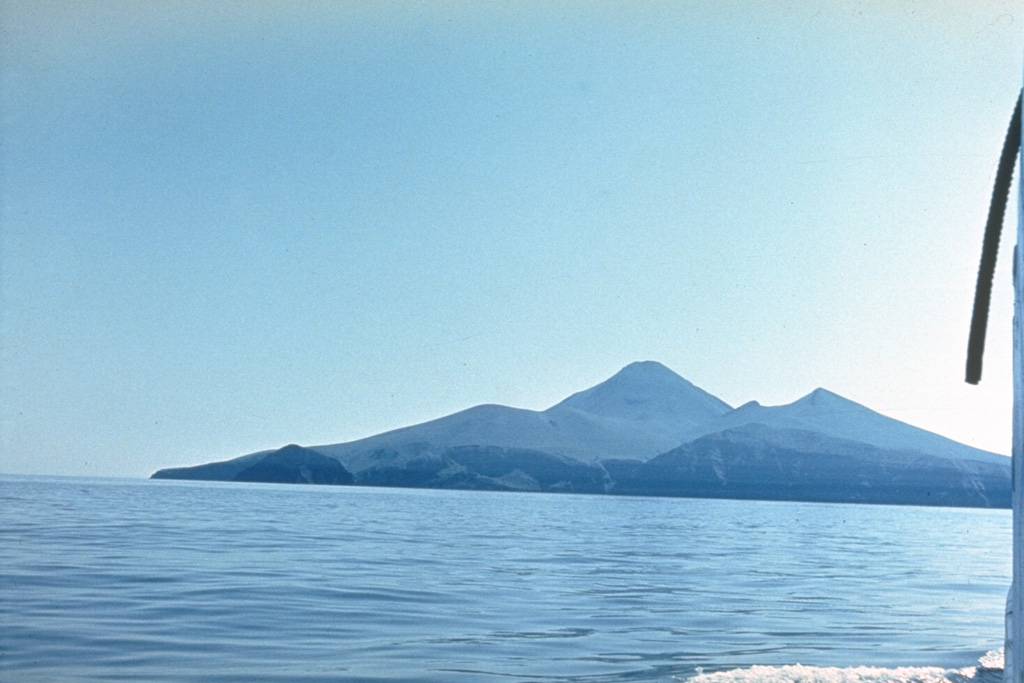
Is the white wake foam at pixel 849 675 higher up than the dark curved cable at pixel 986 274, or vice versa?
the dark curved cable at pixel 986 274

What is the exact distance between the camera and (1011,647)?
13.6ft

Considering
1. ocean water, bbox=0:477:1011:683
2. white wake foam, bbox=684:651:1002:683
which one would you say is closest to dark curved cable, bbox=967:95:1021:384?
white wake foam, bbox=684:651:1002:683

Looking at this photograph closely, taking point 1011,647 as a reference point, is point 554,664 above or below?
below

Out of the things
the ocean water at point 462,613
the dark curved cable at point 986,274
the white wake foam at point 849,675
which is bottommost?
the white wake foam at point 849,675

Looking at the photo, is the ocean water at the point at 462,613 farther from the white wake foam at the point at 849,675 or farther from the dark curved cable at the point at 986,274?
the dark curved cable at the point at 986,274

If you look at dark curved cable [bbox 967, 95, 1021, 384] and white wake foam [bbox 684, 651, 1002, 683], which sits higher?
dark curved cable [bbox 967, 95, 1021, 384]

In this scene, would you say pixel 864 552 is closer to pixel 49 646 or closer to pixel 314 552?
pixel 314 552

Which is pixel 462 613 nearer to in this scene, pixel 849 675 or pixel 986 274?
pixel 849 675

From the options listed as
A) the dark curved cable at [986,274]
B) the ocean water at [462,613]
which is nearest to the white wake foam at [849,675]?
the ocean water at [462,613]

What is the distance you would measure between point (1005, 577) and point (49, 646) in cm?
2899

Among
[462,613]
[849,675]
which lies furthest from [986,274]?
[462,613]

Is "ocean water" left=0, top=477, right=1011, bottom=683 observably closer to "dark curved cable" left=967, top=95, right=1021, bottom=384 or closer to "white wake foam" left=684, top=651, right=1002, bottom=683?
"white wake foam" left=684, top=651, right=1002, bottom=683

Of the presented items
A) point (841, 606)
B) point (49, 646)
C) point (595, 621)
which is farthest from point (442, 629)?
point (841, 606)

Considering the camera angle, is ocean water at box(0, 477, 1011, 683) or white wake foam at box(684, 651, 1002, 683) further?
ocean water at box(0, 477, 1011, 683)
